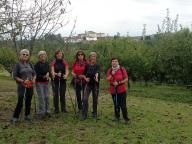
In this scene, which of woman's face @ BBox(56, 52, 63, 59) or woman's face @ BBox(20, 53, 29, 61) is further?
woman's face @ BBox(56, 52, 63, 59)

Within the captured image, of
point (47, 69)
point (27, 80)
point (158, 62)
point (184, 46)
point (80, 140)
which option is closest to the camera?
point (80, 140)

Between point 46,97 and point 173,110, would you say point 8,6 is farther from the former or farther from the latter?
point 173,110

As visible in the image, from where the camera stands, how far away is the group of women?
11.3m

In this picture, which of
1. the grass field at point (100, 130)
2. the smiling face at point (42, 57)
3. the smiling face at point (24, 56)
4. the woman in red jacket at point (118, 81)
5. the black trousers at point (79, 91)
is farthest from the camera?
the black trousers at point (79, 91)

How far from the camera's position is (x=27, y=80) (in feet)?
36.6

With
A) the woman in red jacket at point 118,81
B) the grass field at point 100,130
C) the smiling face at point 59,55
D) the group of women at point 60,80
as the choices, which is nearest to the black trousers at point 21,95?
the group of women at point 60,80

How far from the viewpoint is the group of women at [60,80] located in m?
11.3

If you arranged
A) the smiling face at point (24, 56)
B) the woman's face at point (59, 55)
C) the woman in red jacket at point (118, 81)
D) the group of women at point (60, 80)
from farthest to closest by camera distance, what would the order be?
the woman's face at point (59, 55) < the woman in red jacket at point (118, 81) < the group of women at point (60, 80) < the smiling face at point (24, 56)

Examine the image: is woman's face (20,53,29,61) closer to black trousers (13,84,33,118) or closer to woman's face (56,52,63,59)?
black trousers (13,84,33,118)

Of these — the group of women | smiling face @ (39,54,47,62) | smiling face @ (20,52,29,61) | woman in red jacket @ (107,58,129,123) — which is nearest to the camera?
smiling face @ (20,52,29,61)

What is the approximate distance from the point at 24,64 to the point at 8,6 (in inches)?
65.3

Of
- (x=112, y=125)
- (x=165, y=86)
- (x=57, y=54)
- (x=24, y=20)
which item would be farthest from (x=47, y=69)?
(x=165, y=86)

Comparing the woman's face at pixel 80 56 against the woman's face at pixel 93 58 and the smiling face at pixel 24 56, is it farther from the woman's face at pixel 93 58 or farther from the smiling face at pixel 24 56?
the smiling face at pixel 24 56

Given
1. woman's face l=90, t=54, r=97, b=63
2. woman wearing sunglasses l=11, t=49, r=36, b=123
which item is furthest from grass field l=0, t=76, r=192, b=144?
woman's face l=90, t=54, r=97, b=63
